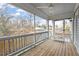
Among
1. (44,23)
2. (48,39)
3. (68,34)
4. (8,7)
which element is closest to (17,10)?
(8,7)

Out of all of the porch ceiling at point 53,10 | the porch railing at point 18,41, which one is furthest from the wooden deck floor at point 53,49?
the porch ceiling at point 53,10

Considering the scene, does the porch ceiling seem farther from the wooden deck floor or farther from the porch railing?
the wooden deck floor

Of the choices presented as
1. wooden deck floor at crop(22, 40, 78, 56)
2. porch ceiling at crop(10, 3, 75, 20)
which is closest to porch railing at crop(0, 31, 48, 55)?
wooden deck floor at crop(22, 40, 78, 56)

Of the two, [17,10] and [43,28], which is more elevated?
[17,10]

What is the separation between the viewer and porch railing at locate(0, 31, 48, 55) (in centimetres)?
285

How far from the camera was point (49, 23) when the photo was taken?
296cm

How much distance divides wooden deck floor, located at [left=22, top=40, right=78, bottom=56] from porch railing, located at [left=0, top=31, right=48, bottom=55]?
0.49 ft

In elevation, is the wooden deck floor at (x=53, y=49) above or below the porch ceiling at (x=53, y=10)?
below

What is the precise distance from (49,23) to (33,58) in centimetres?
82

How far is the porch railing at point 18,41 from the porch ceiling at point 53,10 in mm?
415

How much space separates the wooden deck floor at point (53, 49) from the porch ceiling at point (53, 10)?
572mm

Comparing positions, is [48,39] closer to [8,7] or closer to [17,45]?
[17,45]

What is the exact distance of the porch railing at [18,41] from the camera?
2.85 m

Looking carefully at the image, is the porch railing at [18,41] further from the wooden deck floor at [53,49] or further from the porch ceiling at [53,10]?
the porch ceiling at [53,10]
